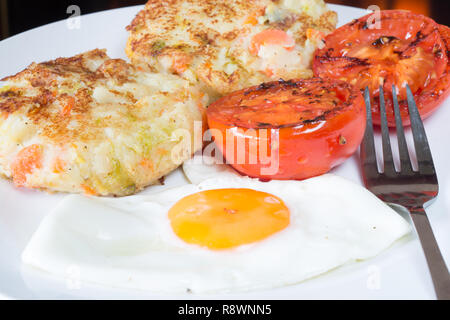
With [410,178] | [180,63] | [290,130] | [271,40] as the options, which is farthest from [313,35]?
[410,178]

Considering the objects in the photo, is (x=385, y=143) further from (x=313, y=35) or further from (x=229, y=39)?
(x=229, y=39)

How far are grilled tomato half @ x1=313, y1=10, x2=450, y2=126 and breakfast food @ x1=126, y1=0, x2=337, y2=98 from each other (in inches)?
6.1

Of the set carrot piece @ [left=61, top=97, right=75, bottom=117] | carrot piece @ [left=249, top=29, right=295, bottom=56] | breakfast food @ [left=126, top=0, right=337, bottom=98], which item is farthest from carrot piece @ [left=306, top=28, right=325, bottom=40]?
carrot piece @ [left=61, top=97, right=75, bottom=117]

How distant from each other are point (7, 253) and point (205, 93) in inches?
53.9

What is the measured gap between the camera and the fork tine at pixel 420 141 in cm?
247

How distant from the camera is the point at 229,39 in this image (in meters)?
3.10

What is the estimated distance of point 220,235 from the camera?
1.99 m

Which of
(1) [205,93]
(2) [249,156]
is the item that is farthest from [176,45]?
(2) [249,156]

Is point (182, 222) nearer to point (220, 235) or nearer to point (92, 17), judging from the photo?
point (220, 235)

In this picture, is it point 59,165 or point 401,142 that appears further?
point 401,142

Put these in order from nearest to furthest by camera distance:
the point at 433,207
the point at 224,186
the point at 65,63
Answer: the point at 433,207, the point at 224,186, the point at 65,63

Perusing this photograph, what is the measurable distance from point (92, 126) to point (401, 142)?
5.26 ft

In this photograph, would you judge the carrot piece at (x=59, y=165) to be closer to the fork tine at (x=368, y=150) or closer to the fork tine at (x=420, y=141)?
the fork tine at (x=368, y=150)

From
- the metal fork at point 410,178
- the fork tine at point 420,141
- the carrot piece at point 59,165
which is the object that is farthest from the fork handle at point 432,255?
the carrot piece at point 59,165
